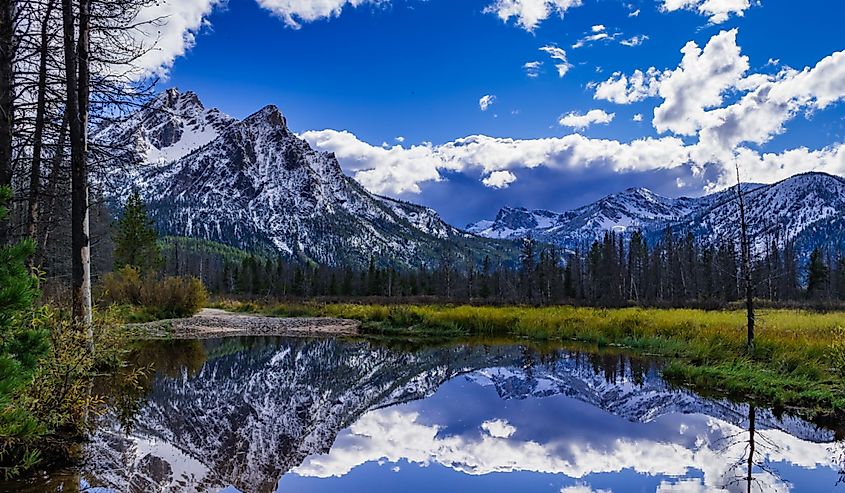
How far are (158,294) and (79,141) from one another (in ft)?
95.6

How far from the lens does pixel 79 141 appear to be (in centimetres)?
959

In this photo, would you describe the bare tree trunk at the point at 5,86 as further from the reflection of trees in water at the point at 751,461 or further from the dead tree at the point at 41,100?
the reflection of trees in water at the point at 751,461

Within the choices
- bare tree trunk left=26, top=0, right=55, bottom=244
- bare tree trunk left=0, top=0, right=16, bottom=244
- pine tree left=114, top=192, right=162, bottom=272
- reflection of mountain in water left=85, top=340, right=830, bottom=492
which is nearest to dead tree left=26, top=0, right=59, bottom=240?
bare tree trunk left=26, top=0, right=55, bottom=244

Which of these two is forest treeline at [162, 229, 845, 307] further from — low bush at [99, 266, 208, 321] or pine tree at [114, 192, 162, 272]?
low bush at [99, 266, 208, 321]

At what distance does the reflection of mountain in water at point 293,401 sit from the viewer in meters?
7.84

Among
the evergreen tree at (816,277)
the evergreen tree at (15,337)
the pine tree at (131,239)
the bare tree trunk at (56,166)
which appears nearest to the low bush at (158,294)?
the pine tree at (131,239)

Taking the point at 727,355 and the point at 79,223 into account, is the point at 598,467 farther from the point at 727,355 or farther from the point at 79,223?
the point at 727,355

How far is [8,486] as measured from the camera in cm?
630

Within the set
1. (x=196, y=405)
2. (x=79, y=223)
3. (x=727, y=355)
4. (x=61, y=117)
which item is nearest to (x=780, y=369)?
(x=727, y=355)

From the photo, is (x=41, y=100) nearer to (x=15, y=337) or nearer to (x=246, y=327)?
(x=15, y=337)

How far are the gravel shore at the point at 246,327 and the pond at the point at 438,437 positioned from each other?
13090 mm

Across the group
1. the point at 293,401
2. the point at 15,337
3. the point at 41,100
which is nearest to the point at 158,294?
the point at 293,401

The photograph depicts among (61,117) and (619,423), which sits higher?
(61,117)

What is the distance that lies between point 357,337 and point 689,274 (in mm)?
69836
